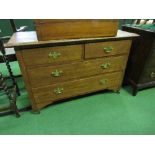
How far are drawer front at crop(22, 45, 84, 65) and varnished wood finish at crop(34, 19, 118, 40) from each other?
0.31 ft

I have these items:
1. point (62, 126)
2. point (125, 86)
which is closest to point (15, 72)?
point (62, 126)

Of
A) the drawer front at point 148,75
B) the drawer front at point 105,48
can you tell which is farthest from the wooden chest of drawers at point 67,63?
the drawer front at point 148,75

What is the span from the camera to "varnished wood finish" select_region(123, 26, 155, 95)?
1407 millimetres

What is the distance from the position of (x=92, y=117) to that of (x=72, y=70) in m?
0.55

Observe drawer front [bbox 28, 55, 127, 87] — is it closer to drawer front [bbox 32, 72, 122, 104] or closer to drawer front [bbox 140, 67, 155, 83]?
Result: drawer front [bbox 32, 72, 122, 104]

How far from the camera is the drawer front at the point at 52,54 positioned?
3.67 ft

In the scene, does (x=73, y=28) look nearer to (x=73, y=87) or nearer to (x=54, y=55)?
(x=54, y=55)

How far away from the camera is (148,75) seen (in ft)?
5.36

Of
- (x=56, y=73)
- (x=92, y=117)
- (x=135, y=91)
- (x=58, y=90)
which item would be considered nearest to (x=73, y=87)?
(x=58, y=90)

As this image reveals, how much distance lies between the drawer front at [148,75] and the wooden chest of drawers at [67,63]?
262 mm

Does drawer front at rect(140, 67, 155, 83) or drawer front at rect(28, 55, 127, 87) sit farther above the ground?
drawer front at rect(28, 55, 127, 87)

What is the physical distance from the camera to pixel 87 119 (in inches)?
56.1

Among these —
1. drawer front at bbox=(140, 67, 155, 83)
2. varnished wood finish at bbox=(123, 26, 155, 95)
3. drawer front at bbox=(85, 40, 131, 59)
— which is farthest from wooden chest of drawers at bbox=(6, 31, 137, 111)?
drawer front at bbox=(140, 67, 155, 83)
